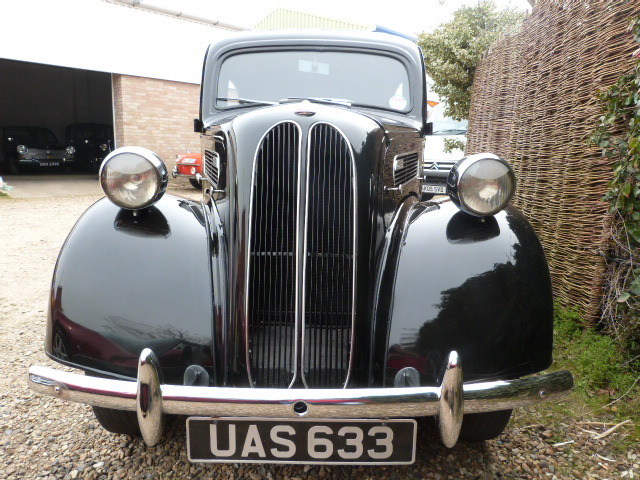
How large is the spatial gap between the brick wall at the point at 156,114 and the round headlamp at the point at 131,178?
1234 cm

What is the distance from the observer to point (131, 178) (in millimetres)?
1925

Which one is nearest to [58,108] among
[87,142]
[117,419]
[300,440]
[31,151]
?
[87,142]

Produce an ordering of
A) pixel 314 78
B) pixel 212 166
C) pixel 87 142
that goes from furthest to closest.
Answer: pixel 87 142 < pixel 314 78 < pixel 212 166

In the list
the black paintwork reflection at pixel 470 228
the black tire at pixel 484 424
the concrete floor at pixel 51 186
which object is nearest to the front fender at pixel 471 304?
the black paintwork reflection at pixel 470 228

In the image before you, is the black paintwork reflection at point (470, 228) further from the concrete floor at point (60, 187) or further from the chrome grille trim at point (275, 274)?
the concrete floor at point (60, 187)

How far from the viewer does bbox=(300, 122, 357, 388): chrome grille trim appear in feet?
6.05

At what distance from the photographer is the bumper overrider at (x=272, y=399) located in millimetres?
1451

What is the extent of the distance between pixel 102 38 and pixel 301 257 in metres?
14.1

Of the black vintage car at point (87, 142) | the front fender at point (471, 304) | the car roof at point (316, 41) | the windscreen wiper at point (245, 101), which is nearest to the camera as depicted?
the front fender at point (471, 304)

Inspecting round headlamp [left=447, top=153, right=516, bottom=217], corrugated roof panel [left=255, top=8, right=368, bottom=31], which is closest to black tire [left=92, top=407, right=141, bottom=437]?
round headlamp [left=447, top=153, right=516, bottom=217]

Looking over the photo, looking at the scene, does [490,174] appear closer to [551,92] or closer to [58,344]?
[58,344]

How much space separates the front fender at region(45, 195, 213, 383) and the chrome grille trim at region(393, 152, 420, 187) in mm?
1054

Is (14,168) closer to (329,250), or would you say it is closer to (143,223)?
(143,223)

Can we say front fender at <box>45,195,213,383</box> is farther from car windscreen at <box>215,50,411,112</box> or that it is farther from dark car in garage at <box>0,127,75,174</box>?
dark car in garage at <box>0,127,75,174</box>
